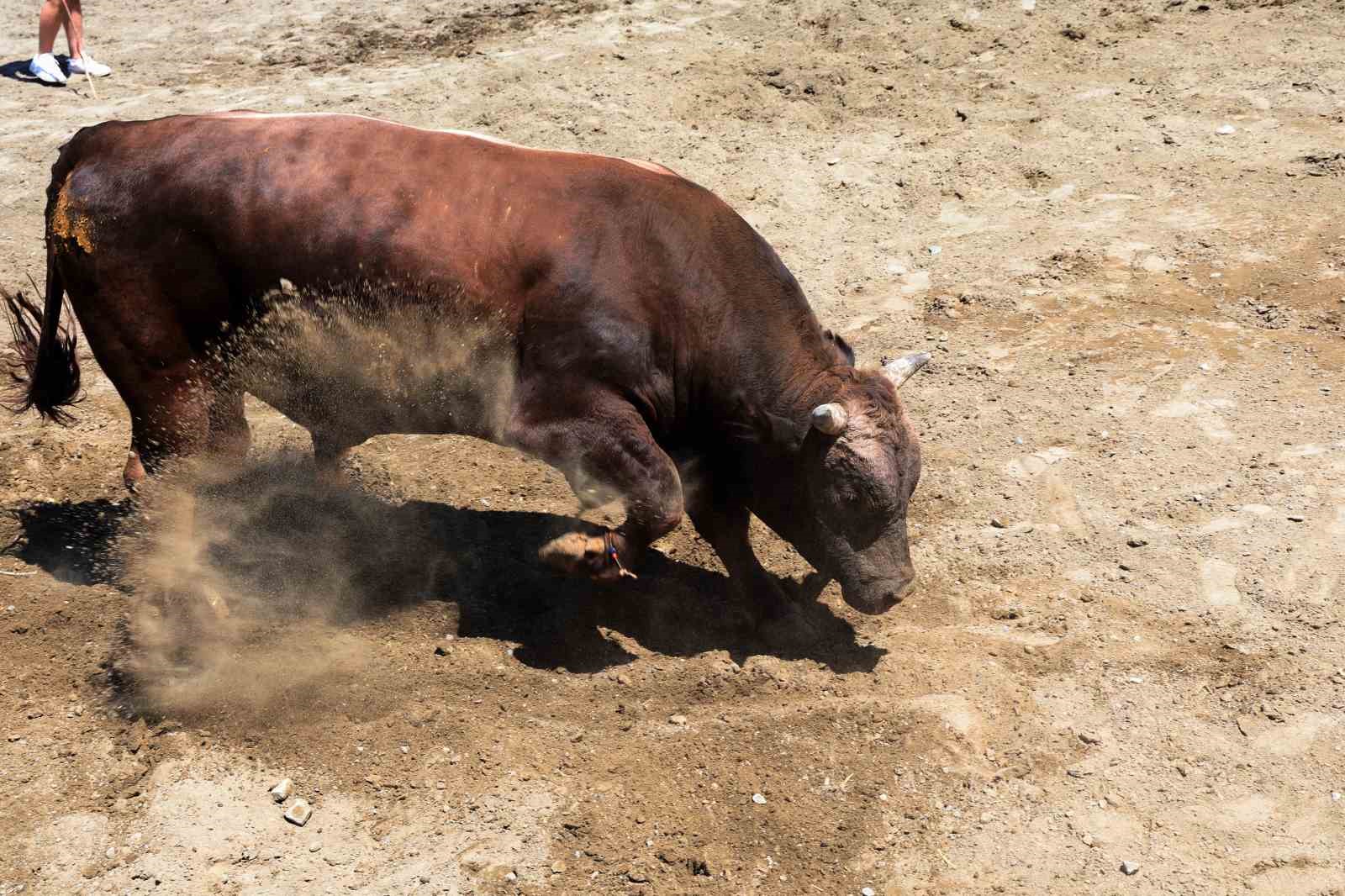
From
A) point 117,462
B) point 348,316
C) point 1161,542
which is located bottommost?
point 117,462

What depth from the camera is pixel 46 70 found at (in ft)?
34.5

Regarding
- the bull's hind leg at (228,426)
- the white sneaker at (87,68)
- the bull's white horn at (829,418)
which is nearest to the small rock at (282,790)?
the bull's hind leg at (228,426)

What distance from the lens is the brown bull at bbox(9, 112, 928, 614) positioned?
190 inches

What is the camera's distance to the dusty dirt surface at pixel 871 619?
165 inches

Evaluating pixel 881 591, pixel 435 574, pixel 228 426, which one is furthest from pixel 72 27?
pixel 881 591

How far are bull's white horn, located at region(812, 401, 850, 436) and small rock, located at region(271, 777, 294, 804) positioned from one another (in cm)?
237

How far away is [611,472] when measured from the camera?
4.83 metres

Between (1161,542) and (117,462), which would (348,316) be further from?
(1161,542)

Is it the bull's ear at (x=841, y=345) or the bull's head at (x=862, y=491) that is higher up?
the bull's ear at (x=841, y=345)

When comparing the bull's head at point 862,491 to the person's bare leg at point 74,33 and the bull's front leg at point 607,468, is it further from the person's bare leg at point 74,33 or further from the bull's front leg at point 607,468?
the person's bare leg at point 74,33

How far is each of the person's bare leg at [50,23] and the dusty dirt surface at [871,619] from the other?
2.26 meters

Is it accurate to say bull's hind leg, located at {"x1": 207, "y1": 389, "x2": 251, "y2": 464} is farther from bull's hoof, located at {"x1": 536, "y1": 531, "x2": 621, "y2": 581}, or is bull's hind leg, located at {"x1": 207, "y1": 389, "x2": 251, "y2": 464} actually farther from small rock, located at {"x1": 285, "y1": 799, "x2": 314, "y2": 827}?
small rock, located at {"x1": 285, "y1": 799, "x2": 314, "y2": 827}

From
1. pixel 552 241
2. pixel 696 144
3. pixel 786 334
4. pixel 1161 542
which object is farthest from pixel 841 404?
pixel 696 144

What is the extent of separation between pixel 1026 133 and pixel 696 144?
2438mm
